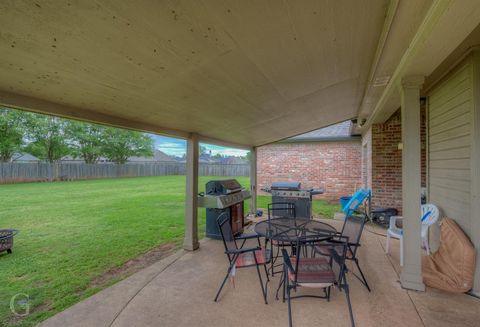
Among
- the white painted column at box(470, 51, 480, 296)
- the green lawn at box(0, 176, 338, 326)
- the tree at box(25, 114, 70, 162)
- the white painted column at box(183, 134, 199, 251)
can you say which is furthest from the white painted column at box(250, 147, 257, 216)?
the tree at box(25, 114, 70, 162)

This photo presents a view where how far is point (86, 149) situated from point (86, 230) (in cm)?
1636

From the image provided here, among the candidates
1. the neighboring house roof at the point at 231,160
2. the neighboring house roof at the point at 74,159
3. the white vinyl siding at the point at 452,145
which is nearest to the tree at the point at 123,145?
the neighboring house roof at the point at 74,159

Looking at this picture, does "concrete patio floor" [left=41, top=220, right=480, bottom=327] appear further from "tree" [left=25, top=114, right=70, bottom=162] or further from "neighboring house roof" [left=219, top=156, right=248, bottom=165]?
"tree" [left=25, top=114, right=70, bottom=162]

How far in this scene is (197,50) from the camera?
65.0 inches

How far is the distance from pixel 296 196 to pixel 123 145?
20.1 meters

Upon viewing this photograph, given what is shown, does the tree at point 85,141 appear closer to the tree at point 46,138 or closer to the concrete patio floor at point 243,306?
the tree at point 46,138

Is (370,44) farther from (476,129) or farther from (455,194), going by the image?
(455,194)

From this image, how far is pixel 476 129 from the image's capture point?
8.19 ft

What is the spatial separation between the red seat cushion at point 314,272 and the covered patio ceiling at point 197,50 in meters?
1.94

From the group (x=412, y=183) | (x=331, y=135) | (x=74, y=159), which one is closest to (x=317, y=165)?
(x=331, y=135)

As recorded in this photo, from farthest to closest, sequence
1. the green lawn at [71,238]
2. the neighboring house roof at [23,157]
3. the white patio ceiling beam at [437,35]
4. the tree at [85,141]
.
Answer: the tree at [85,141]
the neighboring house roof at [23,157]
the green lawn at [71,238]
the white patio ceiling beam at [437,35]

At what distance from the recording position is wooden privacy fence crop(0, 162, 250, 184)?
11.6m

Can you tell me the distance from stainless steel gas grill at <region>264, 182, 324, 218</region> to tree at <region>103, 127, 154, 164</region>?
17.3 metres

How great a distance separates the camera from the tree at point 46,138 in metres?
15.0
